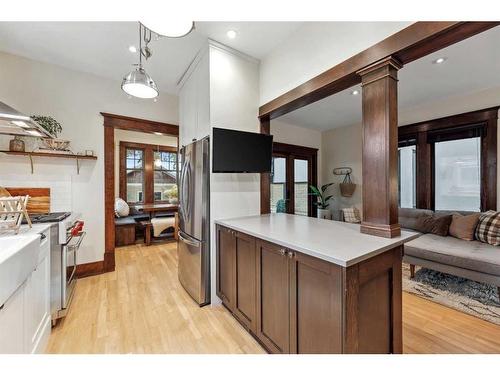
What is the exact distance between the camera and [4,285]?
3.40ft

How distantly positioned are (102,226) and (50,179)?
0.90 m

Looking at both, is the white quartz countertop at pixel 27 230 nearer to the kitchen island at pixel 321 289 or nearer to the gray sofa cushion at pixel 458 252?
the kitchen island at pixel 321 289

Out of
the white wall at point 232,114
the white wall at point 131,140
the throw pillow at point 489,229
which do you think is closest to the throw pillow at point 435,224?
the throw pillow at point 489,229

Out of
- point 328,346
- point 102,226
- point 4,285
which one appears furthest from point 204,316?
point 102,226

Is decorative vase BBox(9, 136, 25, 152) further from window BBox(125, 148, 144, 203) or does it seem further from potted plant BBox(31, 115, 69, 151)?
window BBox(125, 148, 144, 203)

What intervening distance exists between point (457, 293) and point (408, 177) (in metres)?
2.41

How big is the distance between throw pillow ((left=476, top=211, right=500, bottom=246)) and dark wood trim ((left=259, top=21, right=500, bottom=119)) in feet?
8.75

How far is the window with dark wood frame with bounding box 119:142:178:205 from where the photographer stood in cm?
555

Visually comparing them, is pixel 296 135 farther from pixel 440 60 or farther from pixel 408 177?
pixel 440 60

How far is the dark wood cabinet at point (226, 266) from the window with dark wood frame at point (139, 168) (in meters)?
4.37

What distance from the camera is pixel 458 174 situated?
3570mm

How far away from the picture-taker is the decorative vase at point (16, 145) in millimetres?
2531

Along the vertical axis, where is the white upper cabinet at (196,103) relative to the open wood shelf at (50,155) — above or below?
above
